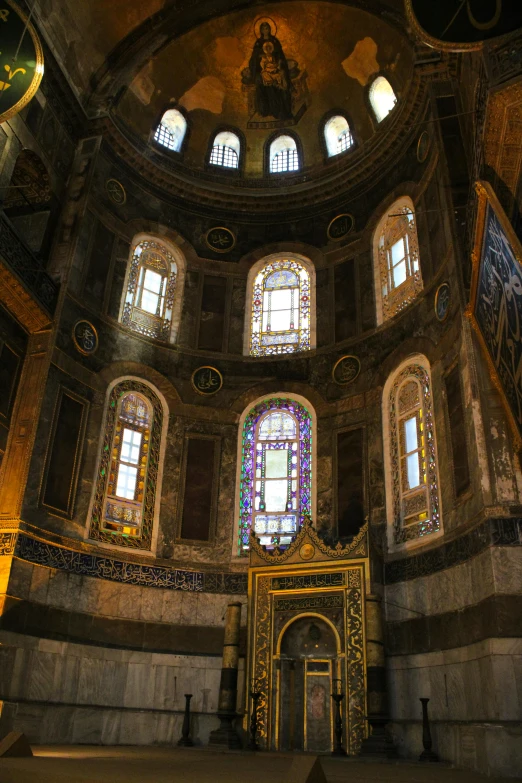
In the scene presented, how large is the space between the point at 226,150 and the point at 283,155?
137 cm

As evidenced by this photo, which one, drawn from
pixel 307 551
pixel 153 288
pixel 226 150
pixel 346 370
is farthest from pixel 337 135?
pixel 307 551

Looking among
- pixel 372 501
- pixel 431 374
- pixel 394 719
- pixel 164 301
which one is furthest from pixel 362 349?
pixel 394 719

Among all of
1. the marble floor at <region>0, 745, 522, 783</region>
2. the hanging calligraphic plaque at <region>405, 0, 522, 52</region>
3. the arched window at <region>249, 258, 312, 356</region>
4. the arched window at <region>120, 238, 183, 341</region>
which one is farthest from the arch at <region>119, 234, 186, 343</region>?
the marble floor at <region>0, 745, 522, 783</region>

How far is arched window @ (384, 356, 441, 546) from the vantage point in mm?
10547

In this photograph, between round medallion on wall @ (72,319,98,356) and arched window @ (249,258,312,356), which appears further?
arched window @ (249,258,312,356)

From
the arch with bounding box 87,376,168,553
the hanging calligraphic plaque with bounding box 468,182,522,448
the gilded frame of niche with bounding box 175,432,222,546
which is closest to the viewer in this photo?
the hanging calligraphic plaque with bounding box 468,182,522,448

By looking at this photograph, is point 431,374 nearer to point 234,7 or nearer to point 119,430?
point 119,430

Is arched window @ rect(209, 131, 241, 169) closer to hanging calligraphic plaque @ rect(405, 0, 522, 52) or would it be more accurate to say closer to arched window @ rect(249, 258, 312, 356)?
arched window @ rect(249, 258, 312, 356)

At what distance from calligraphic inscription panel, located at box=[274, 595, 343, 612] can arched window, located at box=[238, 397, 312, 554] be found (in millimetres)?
1181

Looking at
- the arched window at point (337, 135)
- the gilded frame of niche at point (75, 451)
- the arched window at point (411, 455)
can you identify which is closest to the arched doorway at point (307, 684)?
the arched window at point (411, 455)

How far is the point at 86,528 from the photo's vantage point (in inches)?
438

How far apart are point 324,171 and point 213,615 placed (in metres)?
9.79

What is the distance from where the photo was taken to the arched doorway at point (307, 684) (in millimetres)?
10055

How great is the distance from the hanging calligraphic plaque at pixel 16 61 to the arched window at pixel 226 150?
673cm
